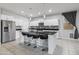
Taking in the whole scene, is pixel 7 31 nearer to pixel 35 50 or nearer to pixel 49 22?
pixel 35 50

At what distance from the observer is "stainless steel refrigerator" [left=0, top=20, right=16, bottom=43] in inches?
223

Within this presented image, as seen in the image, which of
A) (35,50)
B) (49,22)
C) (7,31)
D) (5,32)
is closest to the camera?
(35,50)

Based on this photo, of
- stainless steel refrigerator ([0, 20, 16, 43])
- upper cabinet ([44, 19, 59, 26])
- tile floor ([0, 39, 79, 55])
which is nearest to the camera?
tile floor ([0, 39, 79, 55])

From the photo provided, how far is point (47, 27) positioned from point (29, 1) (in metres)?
2.29

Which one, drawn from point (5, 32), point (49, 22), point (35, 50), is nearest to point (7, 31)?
point (5, 32)

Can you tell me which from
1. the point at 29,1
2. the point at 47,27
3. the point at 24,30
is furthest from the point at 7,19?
the point at 29,1

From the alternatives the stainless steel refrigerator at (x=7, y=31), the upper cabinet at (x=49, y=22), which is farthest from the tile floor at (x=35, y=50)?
the upper cabinet at (x=49, y=22)

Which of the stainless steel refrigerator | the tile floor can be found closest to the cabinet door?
the stainless steel refrigerator

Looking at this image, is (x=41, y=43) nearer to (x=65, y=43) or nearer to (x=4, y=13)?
(x=65, y=43)

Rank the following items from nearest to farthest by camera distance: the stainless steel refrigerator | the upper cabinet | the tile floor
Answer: the tile floor
the upper cabinet
the stainless steel refrigerator

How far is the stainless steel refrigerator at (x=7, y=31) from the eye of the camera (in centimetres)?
567

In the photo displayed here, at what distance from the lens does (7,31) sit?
5.98 meters

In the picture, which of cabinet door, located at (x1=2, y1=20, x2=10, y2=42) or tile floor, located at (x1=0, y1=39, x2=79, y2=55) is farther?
cabinet door, located at (x1=2, y1=20, x2=10, y2=42)

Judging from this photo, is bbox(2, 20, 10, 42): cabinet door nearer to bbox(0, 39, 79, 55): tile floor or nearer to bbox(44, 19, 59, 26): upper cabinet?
bbox(0, 39, 79, 55): tile floor
